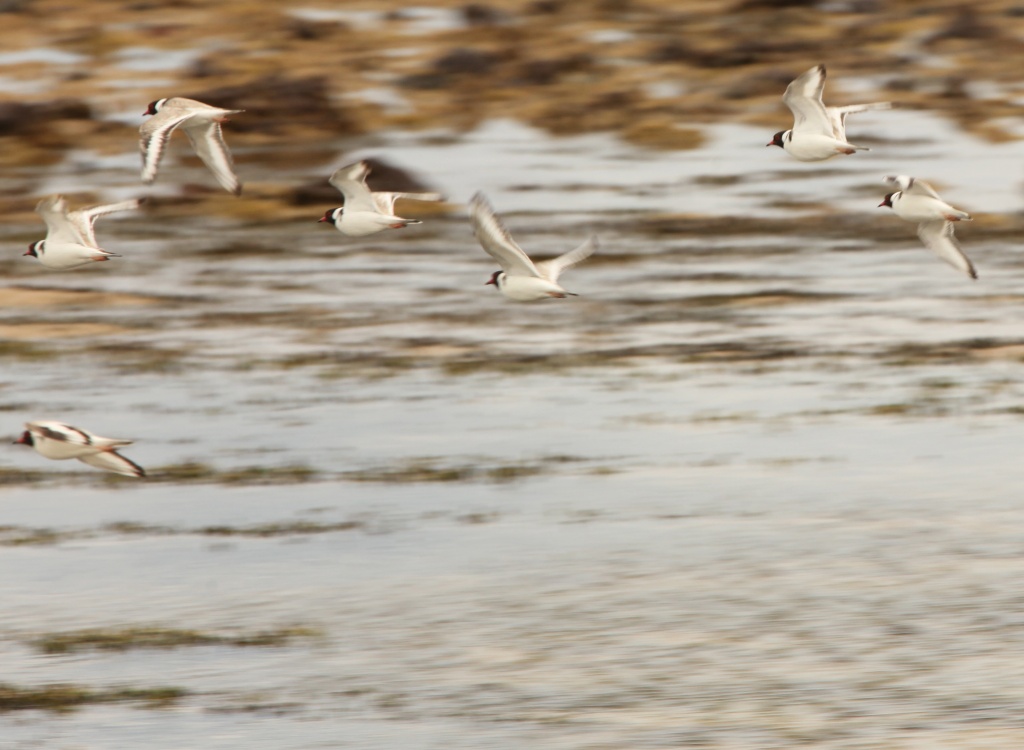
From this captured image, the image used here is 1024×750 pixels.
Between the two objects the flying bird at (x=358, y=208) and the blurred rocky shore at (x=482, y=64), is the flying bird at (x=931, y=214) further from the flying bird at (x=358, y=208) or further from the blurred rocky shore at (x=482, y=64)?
the blurred rocky shore at (x=482, y=64)

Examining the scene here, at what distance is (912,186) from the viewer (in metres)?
12.7

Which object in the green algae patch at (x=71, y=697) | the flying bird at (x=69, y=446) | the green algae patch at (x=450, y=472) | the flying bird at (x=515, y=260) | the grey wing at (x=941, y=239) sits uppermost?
the grey wing at (x=941, y=239)

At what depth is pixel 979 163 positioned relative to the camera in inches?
1025

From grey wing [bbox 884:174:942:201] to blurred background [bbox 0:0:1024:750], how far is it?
1.68 metres

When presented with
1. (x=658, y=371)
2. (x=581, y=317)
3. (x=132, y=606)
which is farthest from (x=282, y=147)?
(x=132, y=606)

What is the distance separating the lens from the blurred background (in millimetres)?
9250

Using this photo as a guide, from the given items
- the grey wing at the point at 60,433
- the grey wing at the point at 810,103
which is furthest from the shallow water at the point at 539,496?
the grey wing at the point at 810,103

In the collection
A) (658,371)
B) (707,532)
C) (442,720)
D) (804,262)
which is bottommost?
(442,720)

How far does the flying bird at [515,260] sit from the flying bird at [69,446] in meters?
2.22

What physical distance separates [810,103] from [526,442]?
113 inches

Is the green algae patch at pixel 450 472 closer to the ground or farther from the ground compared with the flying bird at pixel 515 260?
closer to the ground

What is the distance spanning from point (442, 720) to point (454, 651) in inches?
36.9

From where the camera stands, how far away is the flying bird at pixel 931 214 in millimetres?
12586

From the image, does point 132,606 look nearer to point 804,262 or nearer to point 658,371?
point 658,371
